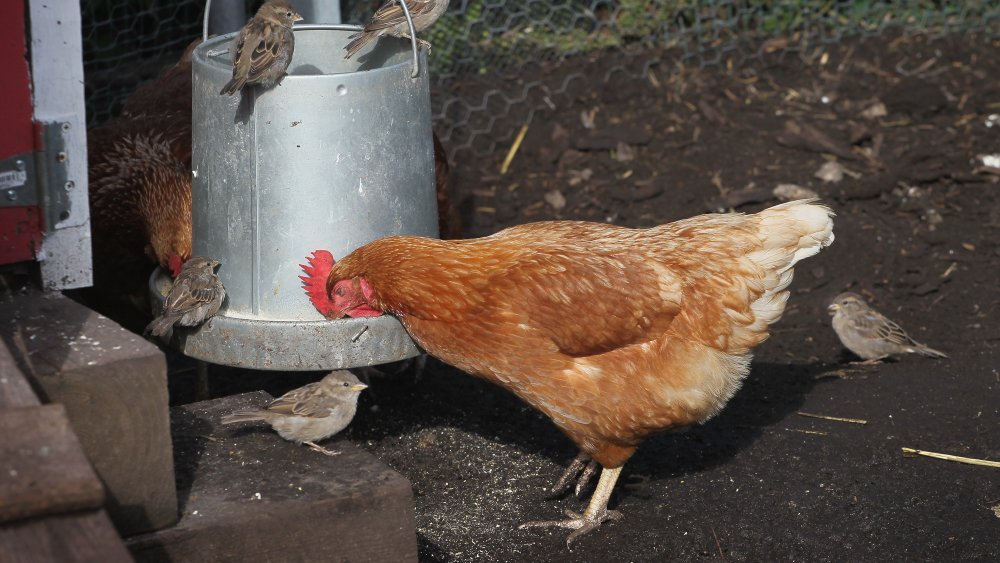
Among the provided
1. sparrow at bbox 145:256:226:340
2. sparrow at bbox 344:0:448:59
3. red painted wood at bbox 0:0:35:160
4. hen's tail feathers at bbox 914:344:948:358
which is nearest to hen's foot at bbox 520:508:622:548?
sparrow at bbox 145:256:226:340

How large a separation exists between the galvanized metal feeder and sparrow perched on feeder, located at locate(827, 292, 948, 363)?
2252 millimetres

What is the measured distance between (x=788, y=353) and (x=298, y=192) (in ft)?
9.01

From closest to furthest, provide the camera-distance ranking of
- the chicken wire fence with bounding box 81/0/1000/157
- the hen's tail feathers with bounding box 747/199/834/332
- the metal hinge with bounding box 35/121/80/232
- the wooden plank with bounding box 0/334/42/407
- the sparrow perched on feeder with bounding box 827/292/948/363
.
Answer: the wooden plank with bounding box 0/334/42/407 → the metal hinge with bounding box 35/121/80/232 → the hen's tail feathers with bounding box 747/199/834/332 → the sparrow perched on feeder with bounding box 827/292/948/363 → the chicken wire fence with bounding box 81/0/1000/157

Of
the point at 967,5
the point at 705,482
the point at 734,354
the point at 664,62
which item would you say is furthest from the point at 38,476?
the point at 967,5

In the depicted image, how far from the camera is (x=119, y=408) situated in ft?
7.55

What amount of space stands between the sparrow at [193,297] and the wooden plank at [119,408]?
2.96 feet

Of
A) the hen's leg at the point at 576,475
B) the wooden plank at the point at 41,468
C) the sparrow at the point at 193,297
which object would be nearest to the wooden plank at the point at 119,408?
the wooden plank at the point at 41,468

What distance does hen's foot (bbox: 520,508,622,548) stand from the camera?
371 centimetres

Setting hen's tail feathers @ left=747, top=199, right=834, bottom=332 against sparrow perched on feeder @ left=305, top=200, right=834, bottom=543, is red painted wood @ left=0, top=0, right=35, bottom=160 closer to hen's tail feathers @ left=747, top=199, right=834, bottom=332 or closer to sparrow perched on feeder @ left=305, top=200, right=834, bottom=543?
sparrow perched on feeder @ left=305, top=200, right=834, bottom=543

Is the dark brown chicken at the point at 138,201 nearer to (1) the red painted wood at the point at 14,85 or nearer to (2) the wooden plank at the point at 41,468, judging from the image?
(1) the red painted wood at the point at 14,85

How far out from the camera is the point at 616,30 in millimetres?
7770

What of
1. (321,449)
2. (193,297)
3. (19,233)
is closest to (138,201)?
(193,297)

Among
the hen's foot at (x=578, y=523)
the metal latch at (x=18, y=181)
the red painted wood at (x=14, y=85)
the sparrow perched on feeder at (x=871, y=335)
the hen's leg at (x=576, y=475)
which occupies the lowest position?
the hen's foot at (x=578, y=523)

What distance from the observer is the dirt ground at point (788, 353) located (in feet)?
12.2
